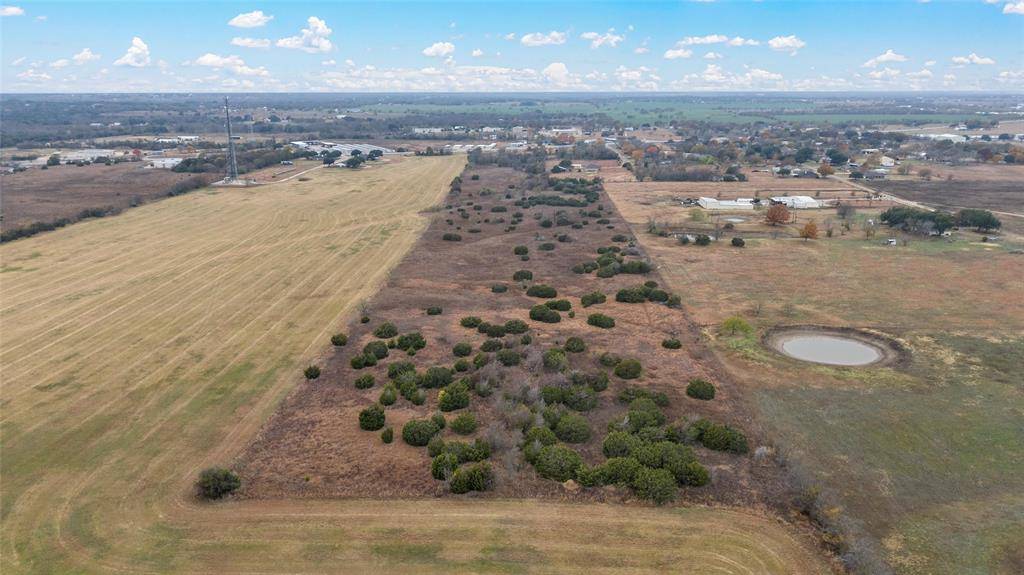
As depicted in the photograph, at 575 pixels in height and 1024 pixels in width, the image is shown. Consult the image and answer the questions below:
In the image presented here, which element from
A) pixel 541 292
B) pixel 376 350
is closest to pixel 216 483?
pixel 376 350

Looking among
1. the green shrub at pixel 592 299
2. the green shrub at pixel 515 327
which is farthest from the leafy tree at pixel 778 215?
the green shrub at pixel 515 327

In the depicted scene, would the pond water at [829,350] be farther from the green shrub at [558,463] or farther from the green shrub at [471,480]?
the green shrub at [471,480]

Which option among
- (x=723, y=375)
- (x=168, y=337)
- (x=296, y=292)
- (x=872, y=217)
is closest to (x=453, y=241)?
(x=296, y=292)

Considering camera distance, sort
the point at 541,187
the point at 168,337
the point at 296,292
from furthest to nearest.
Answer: the point at 541,187
the point at 296,292
the point at 168,337

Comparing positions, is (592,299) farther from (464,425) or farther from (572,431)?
(464,425)

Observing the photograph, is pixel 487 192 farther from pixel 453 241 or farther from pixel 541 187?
pixel 453 241

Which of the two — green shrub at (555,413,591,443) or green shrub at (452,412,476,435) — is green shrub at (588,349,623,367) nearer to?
green shrub at (555,413,591,443)

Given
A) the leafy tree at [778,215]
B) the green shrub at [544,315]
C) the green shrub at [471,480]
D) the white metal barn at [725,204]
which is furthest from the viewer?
the white metal barn at [725,204]
